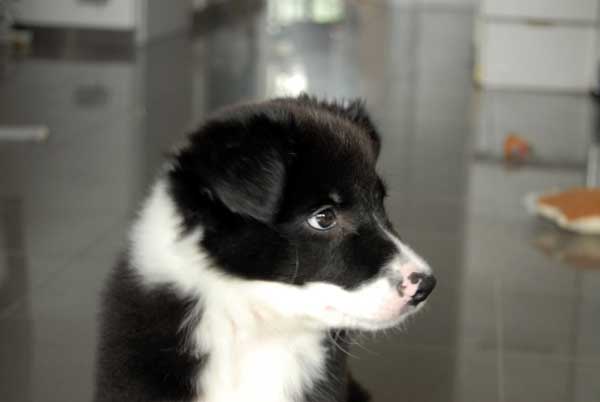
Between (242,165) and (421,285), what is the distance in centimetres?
38

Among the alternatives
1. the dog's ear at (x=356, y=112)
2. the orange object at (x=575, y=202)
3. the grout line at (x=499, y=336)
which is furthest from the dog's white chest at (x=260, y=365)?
the orange object at (x=575, y=202)

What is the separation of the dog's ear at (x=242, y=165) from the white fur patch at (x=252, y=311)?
4.2 inches

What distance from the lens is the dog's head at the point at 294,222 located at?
1.61m

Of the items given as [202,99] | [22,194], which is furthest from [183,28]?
[22,194]

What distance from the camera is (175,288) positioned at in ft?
5.65

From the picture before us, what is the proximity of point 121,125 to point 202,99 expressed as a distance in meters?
1.10

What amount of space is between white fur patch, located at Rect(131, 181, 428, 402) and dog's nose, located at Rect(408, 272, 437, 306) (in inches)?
0.5

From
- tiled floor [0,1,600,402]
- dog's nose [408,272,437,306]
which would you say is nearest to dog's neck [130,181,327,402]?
dog's nose [408,272,437,306]

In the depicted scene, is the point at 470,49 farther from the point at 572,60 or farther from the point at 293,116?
the point at 293,116

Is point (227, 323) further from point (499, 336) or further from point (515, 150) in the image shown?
point (515, 150)

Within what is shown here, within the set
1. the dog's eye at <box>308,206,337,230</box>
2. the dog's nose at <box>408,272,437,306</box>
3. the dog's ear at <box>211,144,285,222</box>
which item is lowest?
the dog's nose at <box>408,272,437,306</box>

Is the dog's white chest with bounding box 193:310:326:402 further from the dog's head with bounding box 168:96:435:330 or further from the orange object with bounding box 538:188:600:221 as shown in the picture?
the orange object with bounding box 538:188:600:221

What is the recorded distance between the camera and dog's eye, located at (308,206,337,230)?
1.68m

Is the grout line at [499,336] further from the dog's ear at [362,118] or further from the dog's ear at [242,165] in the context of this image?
the dog's ear at [242,165]
